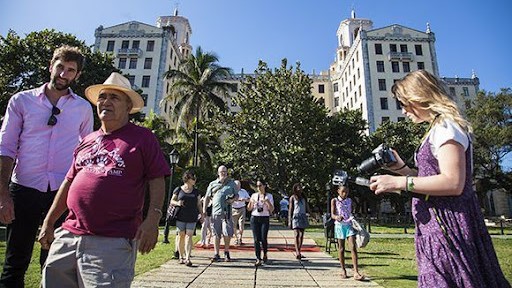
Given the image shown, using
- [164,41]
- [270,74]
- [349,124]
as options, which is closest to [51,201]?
[270,74]

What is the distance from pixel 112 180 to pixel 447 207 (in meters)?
2.14

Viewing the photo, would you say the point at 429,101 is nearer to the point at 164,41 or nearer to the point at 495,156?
the point at 495,156

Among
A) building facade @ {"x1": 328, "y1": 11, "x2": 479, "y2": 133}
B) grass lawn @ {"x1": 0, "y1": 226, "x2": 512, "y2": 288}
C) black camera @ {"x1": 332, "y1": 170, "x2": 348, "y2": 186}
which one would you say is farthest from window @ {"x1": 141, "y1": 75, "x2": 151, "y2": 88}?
black camera @ {"x1": 332, "y1": 170, "x2": 348, "y2": 186}

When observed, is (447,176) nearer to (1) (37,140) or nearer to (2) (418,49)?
(1) (37,140)

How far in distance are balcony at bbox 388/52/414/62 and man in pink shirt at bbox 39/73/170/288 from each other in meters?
51.3

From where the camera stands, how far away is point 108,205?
85.7 inches

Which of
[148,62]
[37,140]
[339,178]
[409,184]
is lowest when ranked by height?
[409,184]

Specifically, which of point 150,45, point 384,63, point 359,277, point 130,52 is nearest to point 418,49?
point 384,63

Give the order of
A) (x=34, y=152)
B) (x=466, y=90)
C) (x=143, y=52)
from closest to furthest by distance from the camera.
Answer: (x=34, y=152)
(x=143, y=52)
(x=466, y=90)

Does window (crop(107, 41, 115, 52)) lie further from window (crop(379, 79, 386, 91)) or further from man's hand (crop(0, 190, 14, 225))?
man's hand (crop(0, 190, 14, 225))

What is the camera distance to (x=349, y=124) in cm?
3256

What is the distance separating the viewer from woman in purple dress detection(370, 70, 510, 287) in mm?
1686

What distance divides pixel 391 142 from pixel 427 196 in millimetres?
33381

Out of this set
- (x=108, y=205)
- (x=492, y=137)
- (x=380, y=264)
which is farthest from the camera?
(x=492, y=137)
